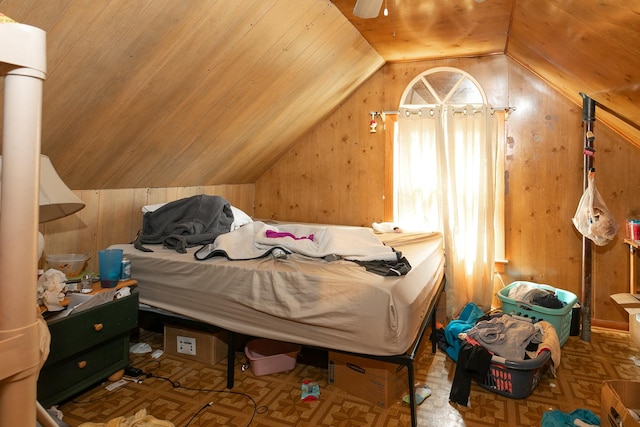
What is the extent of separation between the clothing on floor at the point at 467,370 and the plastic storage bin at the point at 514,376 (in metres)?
0.05

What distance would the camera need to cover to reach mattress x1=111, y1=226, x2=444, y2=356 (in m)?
1.90

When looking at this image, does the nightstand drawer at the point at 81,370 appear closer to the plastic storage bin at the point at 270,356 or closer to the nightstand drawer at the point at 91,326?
the nightstand drawer at the point at 91,326

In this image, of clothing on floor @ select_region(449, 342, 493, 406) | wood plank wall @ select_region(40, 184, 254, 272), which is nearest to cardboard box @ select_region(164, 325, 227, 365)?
wood plank wall @ select_region(40, 184, 254, 272)

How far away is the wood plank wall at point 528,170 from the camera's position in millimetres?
3375

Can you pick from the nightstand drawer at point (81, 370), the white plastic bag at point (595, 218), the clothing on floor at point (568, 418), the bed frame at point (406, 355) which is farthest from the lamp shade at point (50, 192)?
the white plastic bag at point (595, 218)

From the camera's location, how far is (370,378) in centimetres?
216

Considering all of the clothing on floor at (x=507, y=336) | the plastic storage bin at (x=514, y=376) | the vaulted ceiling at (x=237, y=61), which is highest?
the vaulted ceiling at (x=237, y=61)

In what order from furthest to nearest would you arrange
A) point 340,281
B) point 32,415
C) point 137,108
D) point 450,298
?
1. point 450,298
2. point 137,108
3. point 340,281
4. point 32,415

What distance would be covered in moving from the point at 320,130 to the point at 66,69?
2.69 meters

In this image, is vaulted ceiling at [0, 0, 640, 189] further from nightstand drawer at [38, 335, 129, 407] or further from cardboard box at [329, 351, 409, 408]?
cardboard box at [329, 351, 409, 408]

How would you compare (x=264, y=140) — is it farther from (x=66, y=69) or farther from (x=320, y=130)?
(x=66, y=69)

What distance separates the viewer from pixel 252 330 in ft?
7.20

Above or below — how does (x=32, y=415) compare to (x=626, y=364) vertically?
above

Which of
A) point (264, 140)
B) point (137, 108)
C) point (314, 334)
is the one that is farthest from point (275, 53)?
point (314, 334)
